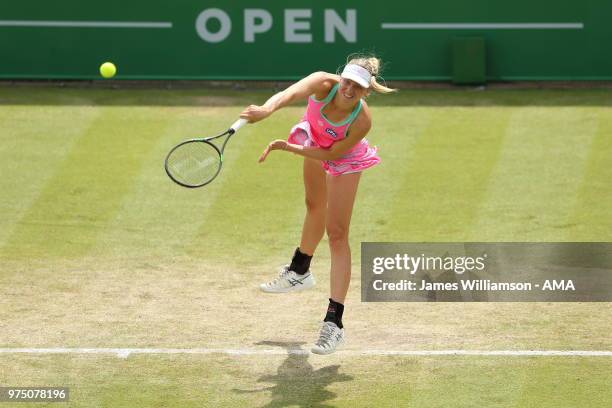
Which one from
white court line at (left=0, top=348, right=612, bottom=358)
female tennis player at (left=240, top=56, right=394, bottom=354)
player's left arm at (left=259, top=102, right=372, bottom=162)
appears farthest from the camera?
white court line at (left=0, top=348, right=612, bottom=358)

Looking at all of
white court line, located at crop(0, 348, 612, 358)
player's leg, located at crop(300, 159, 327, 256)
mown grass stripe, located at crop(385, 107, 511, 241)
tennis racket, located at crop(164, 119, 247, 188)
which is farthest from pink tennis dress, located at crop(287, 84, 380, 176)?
mown grass stripe, located at crop(385, 107, 511, 241)

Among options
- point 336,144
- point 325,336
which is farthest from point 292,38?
point 325,336

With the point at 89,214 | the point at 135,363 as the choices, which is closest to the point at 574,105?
the point at 89,214

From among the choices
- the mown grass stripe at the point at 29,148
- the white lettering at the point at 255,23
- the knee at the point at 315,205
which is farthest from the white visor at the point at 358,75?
the white lettering at the point at 255,23

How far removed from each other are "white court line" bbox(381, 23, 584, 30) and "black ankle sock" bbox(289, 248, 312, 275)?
6.91m

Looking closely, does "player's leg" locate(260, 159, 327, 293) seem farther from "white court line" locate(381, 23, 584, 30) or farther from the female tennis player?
"white court line" locate(381, 23, 584, 30)

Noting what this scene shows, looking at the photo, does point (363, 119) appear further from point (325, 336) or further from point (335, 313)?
point (325, 336)

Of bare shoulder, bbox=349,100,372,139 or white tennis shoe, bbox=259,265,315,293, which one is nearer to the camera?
bare shoulder, bbox=349,100,372,139

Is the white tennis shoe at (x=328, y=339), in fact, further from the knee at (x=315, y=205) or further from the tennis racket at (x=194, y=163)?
the tennis racket at (x=194, y=163)

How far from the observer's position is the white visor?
29.0ft

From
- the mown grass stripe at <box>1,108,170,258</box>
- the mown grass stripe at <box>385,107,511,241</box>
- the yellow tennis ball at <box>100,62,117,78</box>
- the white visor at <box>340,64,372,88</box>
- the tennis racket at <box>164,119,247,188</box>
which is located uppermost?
the white visor at <box>340,64,372,88</box>

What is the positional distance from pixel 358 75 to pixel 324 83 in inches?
13.4

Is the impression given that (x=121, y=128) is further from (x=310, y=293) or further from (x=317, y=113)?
(x=317, y=113)

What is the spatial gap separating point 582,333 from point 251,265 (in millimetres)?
3165
